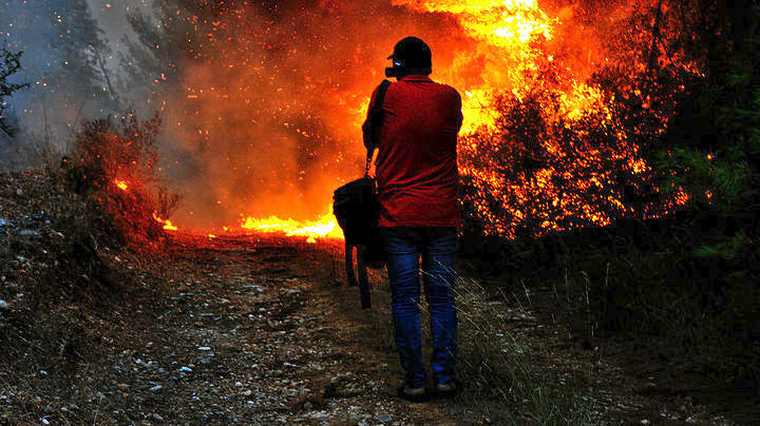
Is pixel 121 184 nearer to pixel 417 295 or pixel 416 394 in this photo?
pixel 417 295

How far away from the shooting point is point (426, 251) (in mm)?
4723

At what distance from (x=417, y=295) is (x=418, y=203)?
648 mm

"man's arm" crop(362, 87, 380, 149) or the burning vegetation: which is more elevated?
the burning vegetation

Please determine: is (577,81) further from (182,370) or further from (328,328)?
(182,370)

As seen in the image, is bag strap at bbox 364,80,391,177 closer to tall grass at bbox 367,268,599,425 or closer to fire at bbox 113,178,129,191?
tall grass at bbox 367,268,599,425

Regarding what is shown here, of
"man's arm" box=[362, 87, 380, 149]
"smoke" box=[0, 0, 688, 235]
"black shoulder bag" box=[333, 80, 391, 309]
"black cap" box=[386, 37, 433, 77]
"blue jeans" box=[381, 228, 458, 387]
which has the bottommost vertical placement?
"blue jeans" box=[381, 228, 458, 387]

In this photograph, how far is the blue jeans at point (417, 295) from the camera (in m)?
4.62

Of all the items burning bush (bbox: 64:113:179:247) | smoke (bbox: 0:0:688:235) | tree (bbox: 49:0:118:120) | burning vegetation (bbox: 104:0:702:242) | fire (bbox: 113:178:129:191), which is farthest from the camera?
tree (bbox: 49:0:118:120)

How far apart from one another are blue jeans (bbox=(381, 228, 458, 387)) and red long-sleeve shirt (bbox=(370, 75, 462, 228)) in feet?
0.40

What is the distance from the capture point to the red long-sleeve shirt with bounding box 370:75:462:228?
15.0ft

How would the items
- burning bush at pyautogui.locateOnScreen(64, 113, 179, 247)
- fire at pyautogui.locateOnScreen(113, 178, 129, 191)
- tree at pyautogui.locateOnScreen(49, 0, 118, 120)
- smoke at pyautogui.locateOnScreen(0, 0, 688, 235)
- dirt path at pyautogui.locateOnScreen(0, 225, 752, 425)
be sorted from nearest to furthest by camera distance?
dirt path at pyautogui.locateOnScreen(0, 225, 752, 425), burning bush at pyautogui.locateOnScreen(64, 113, 179, 247), fire at pyautogui.locateOnScreen(113, 178, 129, 191), smoke at pyautogui.locateOnScreen(0, 0, 688, 235), tree at pyautogui.locateOnScreen(49, 0, 118, 120)

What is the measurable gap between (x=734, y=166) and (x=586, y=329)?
2.32 metres

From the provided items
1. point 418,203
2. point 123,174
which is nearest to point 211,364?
point 418,203

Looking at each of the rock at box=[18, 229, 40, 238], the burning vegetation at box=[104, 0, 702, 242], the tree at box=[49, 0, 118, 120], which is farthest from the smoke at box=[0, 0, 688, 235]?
the tree at box=[49, 0, 118, 120]
